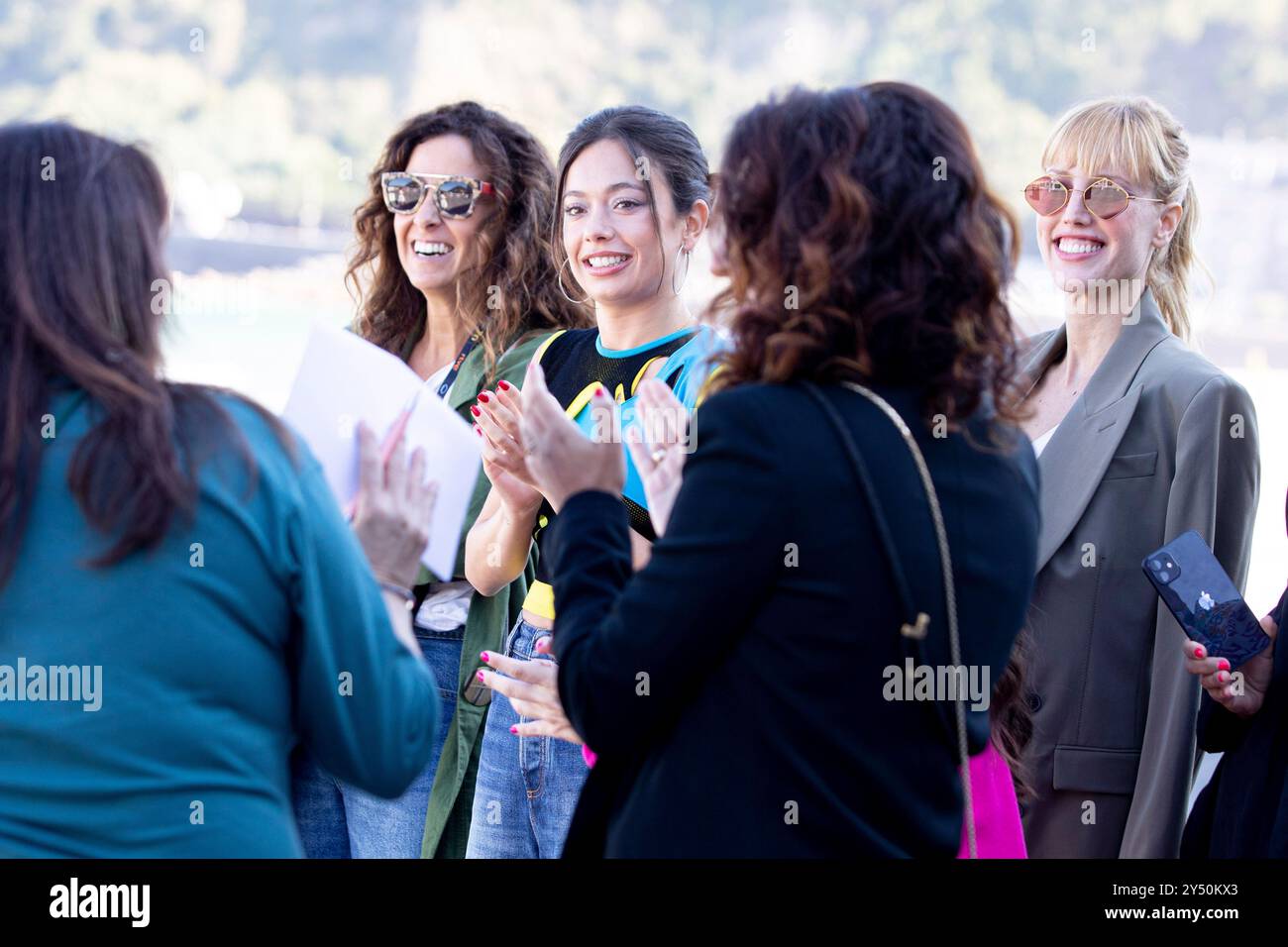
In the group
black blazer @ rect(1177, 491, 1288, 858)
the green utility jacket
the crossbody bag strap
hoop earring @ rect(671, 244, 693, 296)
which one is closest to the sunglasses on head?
hoop earring @ rect(671, 244, 693, 296)

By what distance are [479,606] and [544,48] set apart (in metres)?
11.9

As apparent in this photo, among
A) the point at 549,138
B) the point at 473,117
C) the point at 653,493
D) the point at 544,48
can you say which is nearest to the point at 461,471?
the point at 653,493

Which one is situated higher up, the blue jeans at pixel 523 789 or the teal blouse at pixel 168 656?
the teal blouse at pixel 168 656

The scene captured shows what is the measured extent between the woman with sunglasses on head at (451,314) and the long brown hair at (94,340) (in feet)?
4.30

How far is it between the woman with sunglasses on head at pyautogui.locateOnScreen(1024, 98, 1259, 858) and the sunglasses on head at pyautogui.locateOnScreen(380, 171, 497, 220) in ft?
4.51

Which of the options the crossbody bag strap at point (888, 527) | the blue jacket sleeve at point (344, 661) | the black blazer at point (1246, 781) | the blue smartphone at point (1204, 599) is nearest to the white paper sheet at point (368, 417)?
the blue jacket sleeve at point (344, 661)

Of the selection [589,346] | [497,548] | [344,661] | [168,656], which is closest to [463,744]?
[497,548]

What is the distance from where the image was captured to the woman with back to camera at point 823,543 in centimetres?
140

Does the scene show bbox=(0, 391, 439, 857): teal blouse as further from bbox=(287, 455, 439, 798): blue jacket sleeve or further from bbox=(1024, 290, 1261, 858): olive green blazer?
bbox=(1024, 290, 1261, 858): olive green blazer

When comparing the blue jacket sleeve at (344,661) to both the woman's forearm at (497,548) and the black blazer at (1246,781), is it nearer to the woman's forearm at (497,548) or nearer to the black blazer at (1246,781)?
the woman's forearm at (497,548)

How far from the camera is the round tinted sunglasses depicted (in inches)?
107

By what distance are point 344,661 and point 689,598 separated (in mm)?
412

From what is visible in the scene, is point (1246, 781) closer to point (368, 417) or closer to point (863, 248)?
point (863, 248)

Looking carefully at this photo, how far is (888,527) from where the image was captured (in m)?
1.41
